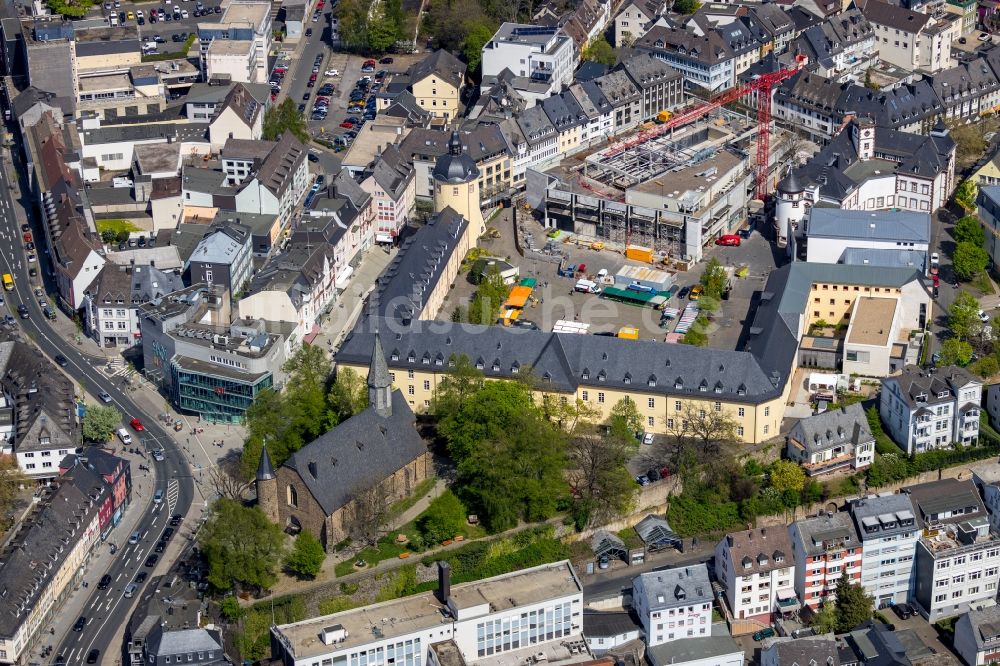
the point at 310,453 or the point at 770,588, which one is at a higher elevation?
the point at 310,453

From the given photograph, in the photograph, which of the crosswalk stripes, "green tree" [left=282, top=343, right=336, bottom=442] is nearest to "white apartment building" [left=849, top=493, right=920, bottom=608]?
"green tree" [left=282, top=343, right=336, bottom=442]

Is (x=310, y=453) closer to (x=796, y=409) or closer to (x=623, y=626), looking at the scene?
(x=623, y=626)

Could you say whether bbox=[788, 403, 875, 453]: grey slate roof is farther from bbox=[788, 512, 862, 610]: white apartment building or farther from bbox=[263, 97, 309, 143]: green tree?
bbox=[263, 97, 309, 143]: green tree

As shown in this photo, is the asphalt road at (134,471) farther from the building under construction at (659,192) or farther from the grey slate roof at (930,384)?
the grey slate roof at (930,384)

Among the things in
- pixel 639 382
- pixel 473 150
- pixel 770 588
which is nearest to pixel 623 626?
pixel 770 588

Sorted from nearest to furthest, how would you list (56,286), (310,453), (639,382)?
1. (310,453)
2. (639,382)
3. (56,286)

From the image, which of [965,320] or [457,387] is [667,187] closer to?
[965,320]

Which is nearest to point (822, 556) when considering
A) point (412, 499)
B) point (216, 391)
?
point (412, 499)
